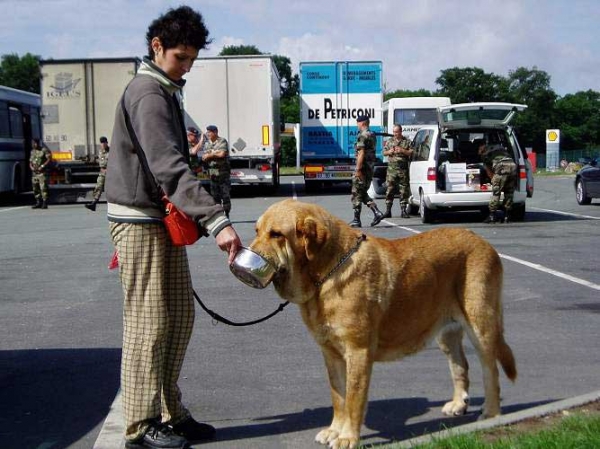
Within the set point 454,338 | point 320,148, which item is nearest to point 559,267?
point 454,338

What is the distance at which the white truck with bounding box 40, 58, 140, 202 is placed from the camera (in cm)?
2673

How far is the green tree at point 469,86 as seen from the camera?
108 m

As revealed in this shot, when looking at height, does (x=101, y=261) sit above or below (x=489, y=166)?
below

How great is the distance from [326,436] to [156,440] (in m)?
0.90

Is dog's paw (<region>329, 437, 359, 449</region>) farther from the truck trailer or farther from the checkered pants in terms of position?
the truck trailer

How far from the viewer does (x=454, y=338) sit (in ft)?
17.0

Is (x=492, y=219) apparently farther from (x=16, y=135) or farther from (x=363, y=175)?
(x=16, y=135)

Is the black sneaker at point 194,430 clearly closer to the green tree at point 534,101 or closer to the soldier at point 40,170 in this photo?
the soldier at point 40,170

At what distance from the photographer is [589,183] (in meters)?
22.2

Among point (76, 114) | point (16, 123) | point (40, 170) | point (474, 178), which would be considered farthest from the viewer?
point (16, 123)

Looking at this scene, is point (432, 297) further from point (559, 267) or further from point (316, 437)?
point (559, 267)

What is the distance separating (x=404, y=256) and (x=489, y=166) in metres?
12.5

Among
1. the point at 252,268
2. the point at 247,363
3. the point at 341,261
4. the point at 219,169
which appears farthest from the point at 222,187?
the point at 252,268

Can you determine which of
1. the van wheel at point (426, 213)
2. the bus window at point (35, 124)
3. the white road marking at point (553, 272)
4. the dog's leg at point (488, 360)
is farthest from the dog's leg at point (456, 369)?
the bus window at point (35, 124)
